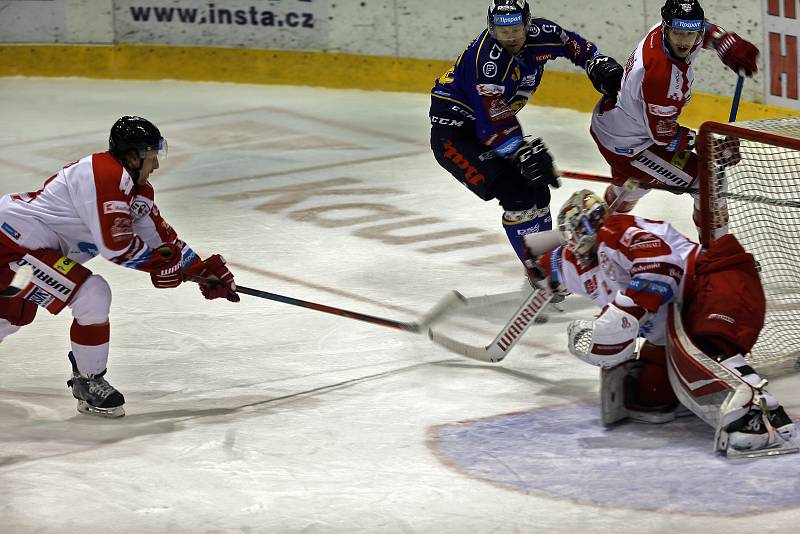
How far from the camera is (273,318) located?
5.09 m

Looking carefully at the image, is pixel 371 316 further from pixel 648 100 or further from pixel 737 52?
pixel 737 52

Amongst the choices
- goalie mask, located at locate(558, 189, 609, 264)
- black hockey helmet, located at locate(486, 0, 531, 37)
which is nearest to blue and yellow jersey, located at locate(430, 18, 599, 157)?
black hockey helmet, located at locate(486, 0, 531, 37)

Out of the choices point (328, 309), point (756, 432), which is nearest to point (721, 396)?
point (756, 432)

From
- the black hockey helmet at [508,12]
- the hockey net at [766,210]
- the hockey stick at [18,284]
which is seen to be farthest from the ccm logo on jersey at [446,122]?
the hockey stick at [18,284]

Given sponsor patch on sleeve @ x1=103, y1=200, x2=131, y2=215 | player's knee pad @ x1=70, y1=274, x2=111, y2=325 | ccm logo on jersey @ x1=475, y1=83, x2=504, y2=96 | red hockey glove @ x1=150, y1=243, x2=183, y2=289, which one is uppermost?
ccm logo on jersey @ x1=475, y1=83, x2=504, y2=96

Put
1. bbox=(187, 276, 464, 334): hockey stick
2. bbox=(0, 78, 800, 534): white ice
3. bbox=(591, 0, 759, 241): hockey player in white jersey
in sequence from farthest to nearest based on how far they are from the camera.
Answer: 1. bbox=(591, 0, 759, 241): hockey player in white jersey
2. bbox=(187, 276, 464, 334): hockey stick
3. bbox=(0, 78, 800, 534): white ice

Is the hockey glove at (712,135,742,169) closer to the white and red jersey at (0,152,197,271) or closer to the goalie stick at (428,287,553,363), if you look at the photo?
the goalie stick at (428,287,553,363)

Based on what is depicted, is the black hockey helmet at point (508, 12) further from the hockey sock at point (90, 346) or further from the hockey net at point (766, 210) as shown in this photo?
the hockey sock at point (90, 346)

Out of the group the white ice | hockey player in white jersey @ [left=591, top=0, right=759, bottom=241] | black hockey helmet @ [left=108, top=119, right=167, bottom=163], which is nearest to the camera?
the white ice

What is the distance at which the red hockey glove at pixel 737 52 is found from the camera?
5.14m

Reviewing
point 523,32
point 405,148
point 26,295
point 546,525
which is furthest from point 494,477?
point 405,148

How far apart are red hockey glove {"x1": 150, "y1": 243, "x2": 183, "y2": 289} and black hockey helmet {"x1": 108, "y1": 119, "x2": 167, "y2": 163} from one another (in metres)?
0.29

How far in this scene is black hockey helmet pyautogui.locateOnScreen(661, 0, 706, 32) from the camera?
4.89 meters

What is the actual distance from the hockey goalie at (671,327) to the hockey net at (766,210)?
594mm
